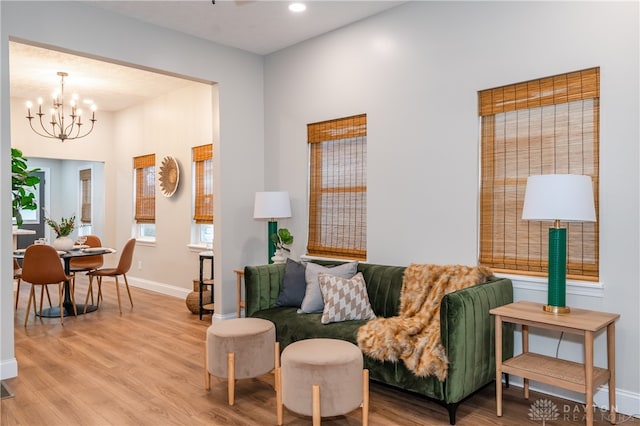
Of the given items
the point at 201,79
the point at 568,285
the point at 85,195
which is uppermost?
the point at 201,79

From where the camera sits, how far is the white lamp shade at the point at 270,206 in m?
4.53

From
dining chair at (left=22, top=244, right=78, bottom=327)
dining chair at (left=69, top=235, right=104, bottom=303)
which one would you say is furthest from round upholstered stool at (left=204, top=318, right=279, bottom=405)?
dining chair at (left=69, top=235, right=104, bottom=303)

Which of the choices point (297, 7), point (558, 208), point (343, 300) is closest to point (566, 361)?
point (558, 208)

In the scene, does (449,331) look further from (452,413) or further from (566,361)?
(566,361)

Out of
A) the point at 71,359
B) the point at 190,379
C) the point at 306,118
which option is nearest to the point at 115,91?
the point at 306,118

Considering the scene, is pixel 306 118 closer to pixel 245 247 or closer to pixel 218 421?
pixel 245 247

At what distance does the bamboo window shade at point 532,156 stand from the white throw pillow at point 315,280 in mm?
1071

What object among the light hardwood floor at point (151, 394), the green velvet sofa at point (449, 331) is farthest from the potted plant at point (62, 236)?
the green velvet sofa at point (449, 331)

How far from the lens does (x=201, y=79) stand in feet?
15.6

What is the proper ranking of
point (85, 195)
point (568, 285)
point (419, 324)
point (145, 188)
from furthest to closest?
point (85, 195) → point (145, 188) → point (419, 324) → point (568, 285)

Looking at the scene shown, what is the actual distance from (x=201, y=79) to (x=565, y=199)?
11.8 feet

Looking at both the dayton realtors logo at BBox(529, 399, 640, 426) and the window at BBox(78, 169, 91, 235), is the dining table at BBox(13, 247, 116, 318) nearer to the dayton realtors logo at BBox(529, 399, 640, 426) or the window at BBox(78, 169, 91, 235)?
the window at BBox(78, 169, 91, 235)

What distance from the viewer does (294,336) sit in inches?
138

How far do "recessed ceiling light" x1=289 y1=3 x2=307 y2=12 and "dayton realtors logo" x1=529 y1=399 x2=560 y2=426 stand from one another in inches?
137
